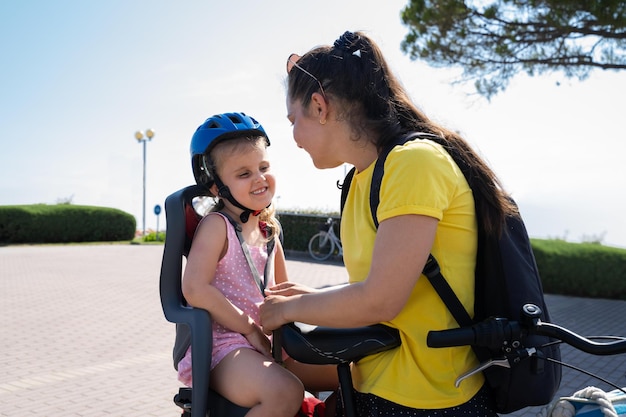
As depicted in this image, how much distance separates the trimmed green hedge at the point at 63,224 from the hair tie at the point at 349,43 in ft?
80.9

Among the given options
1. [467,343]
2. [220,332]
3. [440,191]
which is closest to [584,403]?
[467,343]

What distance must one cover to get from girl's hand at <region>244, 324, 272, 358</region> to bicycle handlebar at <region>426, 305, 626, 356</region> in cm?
83

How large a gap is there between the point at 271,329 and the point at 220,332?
449 mm

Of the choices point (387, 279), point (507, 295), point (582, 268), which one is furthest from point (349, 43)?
point (582, 268)

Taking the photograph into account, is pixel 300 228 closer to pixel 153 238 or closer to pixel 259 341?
pixel 153 238

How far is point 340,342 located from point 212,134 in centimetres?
108

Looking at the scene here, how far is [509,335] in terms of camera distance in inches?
60.3

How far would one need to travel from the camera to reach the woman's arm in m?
1.52

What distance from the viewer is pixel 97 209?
25969mm

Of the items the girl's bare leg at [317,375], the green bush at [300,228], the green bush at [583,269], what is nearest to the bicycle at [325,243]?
the green bush at [300,228]

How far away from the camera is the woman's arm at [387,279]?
1521 mm

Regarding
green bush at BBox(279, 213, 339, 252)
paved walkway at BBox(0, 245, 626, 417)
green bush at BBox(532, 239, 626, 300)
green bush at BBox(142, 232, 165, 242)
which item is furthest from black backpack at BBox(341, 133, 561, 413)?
green bush at BBox(142, 232, 165, 242)

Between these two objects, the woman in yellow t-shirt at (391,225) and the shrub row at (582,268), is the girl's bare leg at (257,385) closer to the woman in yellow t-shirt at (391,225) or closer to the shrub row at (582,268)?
the woman in yellow t-shirt at (391,225)

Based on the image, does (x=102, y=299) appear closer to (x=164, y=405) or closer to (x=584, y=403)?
(x=164, y=405)
